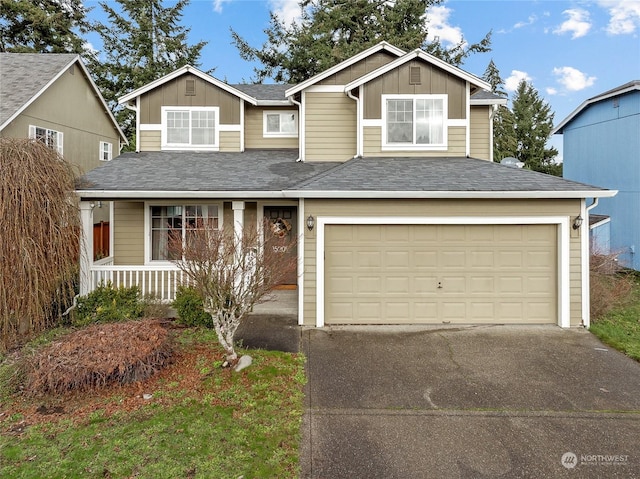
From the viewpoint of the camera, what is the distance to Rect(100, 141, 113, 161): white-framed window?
57.3 ft

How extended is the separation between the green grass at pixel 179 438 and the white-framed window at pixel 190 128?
8.19 m

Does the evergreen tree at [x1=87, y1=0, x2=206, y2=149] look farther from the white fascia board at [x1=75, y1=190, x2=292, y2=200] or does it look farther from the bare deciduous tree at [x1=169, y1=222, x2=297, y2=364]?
the bare deciduous tree at [x1=169, y1=222, x2=297, y2=364]

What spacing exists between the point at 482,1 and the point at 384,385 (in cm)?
1285

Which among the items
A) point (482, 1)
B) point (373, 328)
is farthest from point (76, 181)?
point (482, 1)

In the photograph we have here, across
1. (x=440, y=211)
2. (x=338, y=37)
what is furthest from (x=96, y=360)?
(x=338, y=37)

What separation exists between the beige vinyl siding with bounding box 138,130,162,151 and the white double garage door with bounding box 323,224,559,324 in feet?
21.8

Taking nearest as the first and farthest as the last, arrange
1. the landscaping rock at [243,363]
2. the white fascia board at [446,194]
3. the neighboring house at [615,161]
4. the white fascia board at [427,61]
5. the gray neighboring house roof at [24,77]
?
the landscaping rock at [243,363]
the white fascia board at [446,194]
the white fascia board at [427,61]
the gray neighboring house roof at [24,77]
the neighboring house at [615,161]

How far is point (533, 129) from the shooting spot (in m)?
32.6

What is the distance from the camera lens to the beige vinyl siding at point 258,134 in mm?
12180

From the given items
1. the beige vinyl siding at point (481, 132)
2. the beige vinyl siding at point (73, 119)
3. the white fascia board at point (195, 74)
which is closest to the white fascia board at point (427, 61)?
the beige vinyl siding at point (481, 132)

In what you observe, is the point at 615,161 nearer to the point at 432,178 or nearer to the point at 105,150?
the point at 432,178

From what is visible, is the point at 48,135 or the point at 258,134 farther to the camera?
the point at 48,135

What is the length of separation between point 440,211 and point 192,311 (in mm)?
5417

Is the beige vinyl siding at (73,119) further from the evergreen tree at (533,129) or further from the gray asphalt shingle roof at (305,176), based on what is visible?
the evergreen tree at (533,129)
